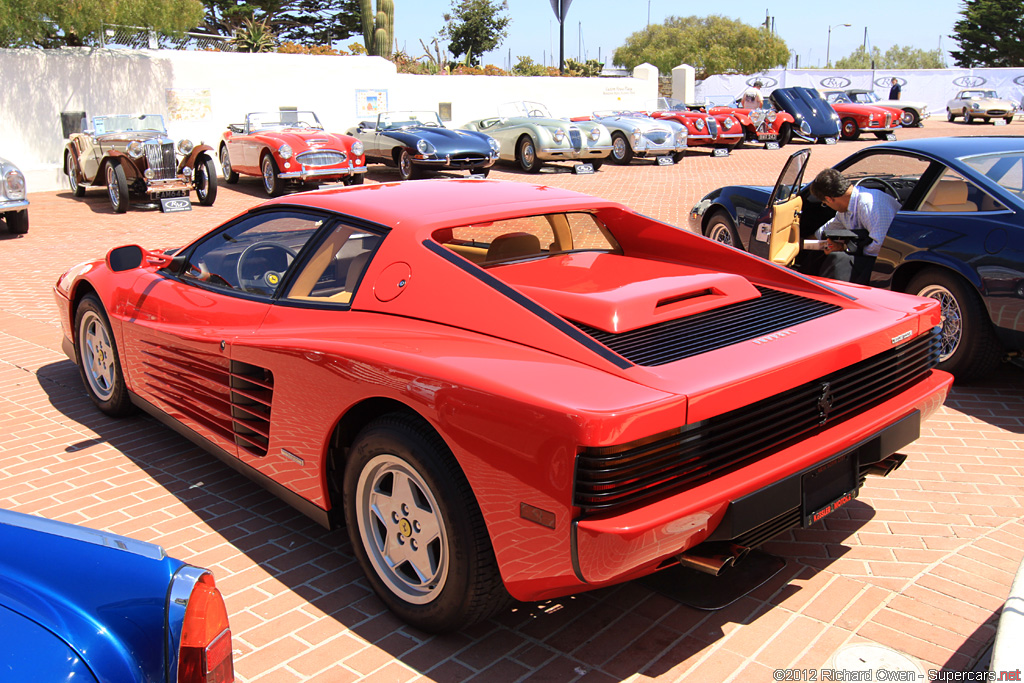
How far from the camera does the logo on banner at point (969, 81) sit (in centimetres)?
4528

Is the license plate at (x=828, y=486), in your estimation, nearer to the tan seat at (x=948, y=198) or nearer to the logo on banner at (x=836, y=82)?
the tan seat at (x=948, y=198)

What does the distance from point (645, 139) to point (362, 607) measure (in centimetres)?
1804

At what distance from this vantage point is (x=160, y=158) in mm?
13734

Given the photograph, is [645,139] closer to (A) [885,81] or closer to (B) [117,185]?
(B) [117,185]

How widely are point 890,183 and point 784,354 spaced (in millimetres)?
4176

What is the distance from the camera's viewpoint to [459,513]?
2465 mm

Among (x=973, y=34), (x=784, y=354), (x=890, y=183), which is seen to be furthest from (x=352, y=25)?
(x=784, y=354)

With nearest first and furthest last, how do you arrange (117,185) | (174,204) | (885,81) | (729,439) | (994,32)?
(729,439) → (117,185) → (174,204) → (885,81) → (994,32)

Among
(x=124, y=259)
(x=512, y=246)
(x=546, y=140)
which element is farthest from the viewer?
(x=546, y=140)

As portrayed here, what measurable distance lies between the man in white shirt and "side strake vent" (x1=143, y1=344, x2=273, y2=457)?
400 cm

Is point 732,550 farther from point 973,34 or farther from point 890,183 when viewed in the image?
point 973,34

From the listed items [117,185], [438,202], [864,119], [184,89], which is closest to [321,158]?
[117,185]

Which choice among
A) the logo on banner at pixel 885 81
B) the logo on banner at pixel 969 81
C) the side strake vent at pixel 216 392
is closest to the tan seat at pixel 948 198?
the side strake vent at pixel 216 392

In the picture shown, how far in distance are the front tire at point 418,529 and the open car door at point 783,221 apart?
3470mm
